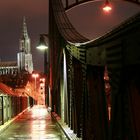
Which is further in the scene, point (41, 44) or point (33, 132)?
point (41, 44)

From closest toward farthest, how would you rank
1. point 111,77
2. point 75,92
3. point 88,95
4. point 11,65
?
point 111,77, point 88,95, point 75,92, point 11,65

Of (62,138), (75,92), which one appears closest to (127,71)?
(75,92)

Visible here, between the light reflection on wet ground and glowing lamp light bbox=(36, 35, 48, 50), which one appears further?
glowing lamp light bbox=(36, 35, 48, 50)

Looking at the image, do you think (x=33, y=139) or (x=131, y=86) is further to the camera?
(x=33, y=139)

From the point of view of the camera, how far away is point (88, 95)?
34.0 ft

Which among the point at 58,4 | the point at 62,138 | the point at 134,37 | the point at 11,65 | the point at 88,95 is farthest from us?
the point at 11,65

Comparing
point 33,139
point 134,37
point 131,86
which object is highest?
point 134,37

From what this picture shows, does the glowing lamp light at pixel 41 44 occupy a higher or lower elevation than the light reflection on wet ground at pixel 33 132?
higher

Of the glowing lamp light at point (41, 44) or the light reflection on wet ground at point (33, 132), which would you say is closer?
the light reflection on wet ground at point (33, 132)

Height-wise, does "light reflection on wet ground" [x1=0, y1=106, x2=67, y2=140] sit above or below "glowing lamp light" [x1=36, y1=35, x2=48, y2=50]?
below

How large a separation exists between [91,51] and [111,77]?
1.99 meters

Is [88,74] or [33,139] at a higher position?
[88,74]

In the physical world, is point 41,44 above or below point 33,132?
above

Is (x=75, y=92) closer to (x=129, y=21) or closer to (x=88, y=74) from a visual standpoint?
(x=88, y=74)
